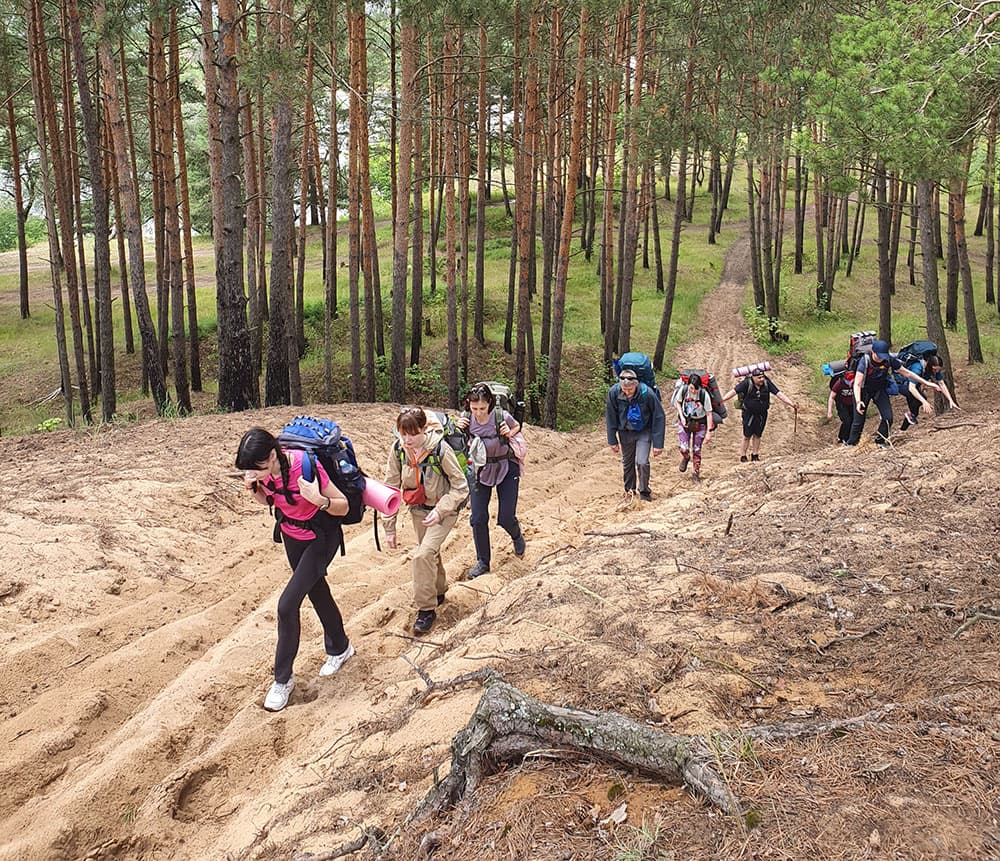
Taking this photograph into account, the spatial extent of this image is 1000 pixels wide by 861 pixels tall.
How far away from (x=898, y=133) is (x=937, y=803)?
28.5 ft

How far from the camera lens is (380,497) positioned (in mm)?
5523

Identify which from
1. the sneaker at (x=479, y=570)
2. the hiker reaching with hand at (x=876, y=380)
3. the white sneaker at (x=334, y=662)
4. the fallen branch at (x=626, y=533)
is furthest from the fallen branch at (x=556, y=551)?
the hiker reaching with hand at (x=876, y=380)

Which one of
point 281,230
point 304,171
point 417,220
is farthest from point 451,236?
point 304,171

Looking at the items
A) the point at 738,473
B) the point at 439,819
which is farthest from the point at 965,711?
the point at 738,473

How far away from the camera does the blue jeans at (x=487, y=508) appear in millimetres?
7484

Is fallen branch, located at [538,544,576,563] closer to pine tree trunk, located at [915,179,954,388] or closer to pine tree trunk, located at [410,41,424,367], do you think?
pine tree trunk, located at [410,41,424,367]

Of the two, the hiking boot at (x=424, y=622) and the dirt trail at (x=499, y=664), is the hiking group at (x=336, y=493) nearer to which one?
the hiking boot at (x=424, y=622)

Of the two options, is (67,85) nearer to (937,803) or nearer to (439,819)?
(439,819)

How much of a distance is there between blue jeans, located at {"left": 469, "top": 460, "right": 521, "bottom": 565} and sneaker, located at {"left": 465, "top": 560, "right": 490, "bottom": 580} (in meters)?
0.03

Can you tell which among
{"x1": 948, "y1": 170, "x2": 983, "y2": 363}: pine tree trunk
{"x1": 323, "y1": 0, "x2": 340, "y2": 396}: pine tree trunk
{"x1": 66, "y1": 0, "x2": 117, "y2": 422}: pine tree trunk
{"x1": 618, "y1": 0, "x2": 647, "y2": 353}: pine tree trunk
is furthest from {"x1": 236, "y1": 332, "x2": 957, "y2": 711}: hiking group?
{"x1": 948, "y1": 170, "x2": 983, "y2": 363}: pine tree trunk

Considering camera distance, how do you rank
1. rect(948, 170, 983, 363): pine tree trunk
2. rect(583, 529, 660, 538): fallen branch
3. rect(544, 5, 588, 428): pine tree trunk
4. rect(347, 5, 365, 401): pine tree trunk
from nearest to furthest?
rect(583, 529, 660, 538): fallen branch → rect(347, 5, 365, 401): pine tree trunk → rect(544, 5, 588, 428): pine tree trunk → rect(948, 170, 983, 363): pine tree trunk

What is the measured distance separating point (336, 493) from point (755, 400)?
30.2ft

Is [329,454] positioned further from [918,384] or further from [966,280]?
[966,280]

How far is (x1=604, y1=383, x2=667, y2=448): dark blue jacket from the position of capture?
10148 mm
